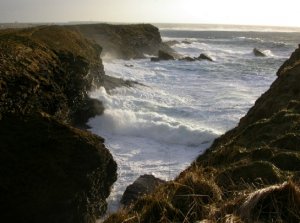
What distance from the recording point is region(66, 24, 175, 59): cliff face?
147 ft

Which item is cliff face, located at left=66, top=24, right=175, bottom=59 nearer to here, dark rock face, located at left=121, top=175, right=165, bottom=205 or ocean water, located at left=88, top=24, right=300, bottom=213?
ocean water, located at left=88, top=24, right=300, bottom=213

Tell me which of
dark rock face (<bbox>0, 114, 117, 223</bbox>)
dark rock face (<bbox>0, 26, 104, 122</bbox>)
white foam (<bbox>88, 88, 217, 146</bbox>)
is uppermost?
dark rock face (<bbox>0, 26, 104, 122</bbox>)

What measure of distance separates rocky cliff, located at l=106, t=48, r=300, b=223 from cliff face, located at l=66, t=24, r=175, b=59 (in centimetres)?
3642

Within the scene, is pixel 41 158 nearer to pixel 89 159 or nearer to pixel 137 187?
pixel 89 159

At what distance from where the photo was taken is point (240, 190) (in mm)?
3811

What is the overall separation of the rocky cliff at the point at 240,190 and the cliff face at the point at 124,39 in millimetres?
36419

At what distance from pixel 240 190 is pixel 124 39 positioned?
46768 millimetres

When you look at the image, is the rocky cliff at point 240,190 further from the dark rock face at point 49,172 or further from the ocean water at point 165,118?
the dark rock face at point 49,172

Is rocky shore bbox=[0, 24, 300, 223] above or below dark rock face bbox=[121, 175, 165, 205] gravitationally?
above

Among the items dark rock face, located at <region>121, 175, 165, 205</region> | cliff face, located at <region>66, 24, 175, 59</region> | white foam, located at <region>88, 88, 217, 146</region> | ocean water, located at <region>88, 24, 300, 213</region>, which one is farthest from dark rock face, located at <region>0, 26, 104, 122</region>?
cliff face, located at <region>66, 24, 175, 59</region>

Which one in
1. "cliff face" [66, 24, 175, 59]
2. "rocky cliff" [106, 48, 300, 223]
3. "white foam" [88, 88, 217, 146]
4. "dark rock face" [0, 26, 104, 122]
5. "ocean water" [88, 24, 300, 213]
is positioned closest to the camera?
"rocky cliff" [106, 48, 300, 223]

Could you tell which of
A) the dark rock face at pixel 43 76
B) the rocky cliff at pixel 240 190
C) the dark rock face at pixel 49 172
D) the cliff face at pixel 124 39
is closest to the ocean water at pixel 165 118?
the dark rock face at pixel 49 172

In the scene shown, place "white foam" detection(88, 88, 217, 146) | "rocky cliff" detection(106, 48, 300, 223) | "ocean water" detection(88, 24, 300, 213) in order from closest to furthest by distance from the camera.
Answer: "rocky cliff" detection(106, 48, 300, 223) → "ocean water" detection(88, 24, 300, 213) → "white foam" detection(88, 88, 217, 146)

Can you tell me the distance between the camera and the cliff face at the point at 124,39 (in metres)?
44.7
